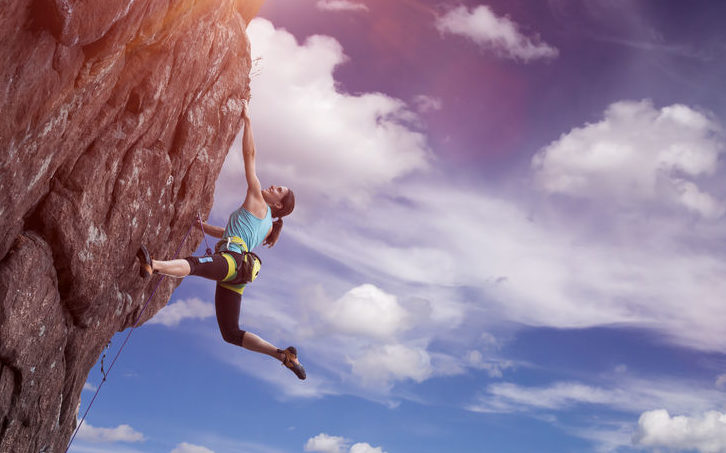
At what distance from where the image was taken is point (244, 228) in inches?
389

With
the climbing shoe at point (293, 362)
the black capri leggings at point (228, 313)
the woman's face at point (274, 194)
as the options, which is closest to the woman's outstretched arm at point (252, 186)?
the woman's face at point (274, 194)

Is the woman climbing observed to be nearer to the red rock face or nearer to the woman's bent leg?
the woman's bent leg

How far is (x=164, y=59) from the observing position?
911 centimetres

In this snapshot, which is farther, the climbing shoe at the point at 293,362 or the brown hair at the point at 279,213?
the brown hair at the point at 279,213

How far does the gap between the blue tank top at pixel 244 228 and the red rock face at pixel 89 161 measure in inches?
63.8

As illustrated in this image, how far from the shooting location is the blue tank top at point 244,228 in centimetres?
984

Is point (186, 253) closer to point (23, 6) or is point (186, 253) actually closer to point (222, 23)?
point (222, 23)

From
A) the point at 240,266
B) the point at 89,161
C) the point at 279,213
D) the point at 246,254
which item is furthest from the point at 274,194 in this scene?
the point at 89,161

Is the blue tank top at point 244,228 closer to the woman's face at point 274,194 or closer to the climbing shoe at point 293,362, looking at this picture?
the woman's face at point 274,194

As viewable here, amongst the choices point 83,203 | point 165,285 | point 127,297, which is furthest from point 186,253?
point 83,203

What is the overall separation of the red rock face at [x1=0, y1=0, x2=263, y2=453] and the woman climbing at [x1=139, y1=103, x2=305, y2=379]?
158cm

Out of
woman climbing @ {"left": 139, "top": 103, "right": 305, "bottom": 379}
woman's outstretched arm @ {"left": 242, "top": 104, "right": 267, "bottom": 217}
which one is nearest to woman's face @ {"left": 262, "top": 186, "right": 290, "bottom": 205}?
woman climbing @ {"left": 139, "top": 103, "right": 305, "bottom": 379}

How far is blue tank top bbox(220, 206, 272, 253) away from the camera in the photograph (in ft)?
32.3

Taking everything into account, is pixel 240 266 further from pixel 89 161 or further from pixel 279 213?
pixel 89 161
